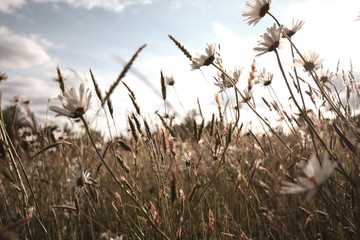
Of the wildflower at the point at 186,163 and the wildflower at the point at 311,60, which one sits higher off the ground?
the wildflower at the point at 311,60

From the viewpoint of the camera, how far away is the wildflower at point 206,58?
1.53 m

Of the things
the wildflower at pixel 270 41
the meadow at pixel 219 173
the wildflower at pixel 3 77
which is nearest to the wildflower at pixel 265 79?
the meadow at pixel 219 173

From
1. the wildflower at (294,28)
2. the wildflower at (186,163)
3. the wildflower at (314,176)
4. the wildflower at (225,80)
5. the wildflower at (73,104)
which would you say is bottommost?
the wildflower at (186,163)

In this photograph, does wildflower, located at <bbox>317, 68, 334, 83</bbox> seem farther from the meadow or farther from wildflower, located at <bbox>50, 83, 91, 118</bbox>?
wildflower, located at <bbox>50, 83, 91, 118</bbox>

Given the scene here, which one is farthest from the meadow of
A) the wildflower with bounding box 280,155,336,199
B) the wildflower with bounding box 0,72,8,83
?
the wildflower with bounding box 0,72,8,83

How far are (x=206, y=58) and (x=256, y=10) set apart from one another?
0.35 meters

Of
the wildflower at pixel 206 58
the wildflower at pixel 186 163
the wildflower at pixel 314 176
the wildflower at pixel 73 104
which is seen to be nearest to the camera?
the wildflower at pixel 314 176

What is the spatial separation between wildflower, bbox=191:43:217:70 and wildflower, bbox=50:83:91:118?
797mm

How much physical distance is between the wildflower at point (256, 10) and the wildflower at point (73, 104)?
1.01 metres

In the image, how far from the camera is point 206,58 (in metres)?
1.53

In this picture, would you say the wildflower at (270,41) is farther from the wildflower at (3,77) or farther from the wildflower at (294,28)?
the wildflower at (3,77)

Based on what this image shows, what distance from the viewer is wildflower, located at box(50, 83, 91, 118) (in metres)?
0.87

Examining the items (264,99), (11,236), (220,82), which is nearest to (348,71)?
(264,99)

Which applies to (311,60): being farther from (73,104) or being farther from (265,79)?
(73,104)
